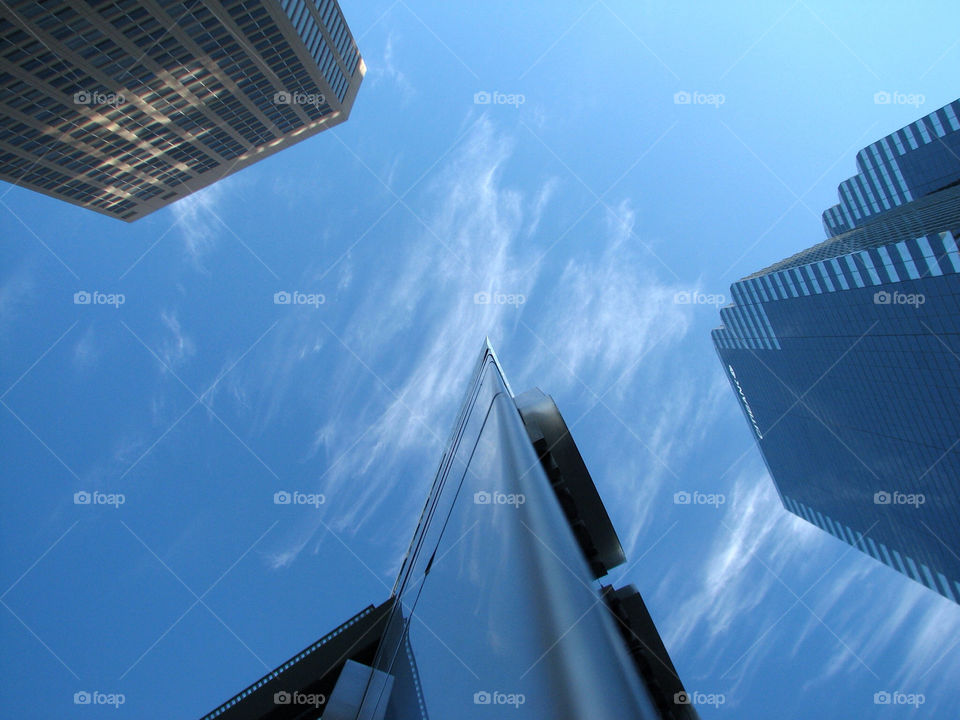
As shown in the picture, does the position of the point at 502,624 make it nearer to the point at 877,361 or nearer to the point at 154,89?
the point at 154,89

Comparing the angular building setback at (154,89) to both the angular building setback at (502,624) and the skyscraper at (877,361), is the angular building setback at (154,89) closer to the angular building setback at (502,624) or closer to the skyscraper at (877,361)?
the angular building setback at (502,624)

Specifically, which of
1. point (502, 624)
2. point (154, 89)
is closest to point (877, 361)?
point (502, 624)

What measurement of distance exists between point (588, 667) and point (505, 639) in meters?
0.54

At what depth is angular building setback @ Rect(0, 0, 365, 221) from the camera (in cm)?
3186

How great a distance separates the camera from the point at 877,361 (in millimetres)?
52438

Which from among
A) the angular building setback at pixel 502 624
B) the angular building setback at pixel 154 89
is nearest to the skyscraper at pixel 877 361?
the angular building setback at pixel 502 624

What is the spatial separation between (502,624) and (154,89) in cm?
4836

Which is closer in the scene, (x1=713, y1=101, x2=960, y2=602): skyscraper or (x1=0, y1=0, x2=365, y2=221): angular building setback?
(x1=0, y1=0, x2=365, y2=221): angular building setback

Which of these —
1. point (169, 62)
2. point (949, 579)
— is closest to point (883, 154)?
point (949, 579)

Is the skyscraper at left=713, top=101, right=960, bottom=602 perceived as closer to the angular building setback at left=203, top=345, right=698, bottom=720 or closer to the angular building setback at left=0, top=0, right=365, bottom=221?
the angular building setback at left=203, top=345, right=698, bottom=720

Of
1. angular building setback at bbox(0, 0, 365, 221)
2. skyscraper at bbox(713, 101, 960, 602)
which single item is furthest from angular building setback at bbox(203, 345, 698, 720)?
skyscraper at bbox(713, 101, 960, 602)

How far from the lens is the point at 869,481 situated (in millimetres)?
66750

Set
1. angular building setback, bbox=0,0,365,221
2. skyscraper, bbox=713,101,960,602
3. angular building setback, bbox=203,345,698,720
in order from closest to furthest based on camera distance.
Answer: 1. angular building setback, bbox=203,345,698,720
2. angular building setback, bbox=0,0,365,221
3. skyscraper, bbox=713,101,960,602

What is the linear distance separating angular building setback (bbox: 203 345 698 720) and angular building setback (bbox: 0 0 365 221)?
1563 inches
